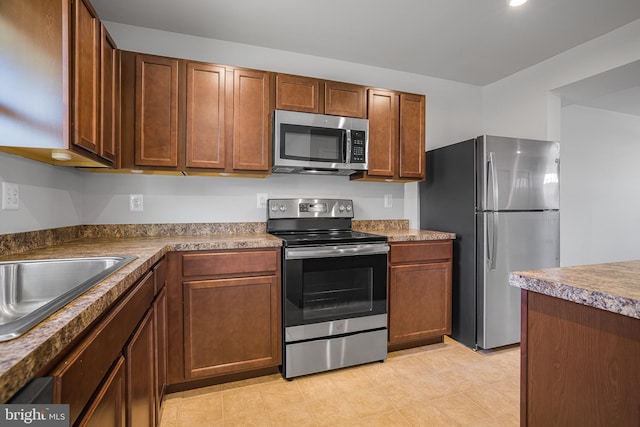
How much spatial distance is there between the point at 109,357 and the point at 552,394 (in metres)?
1.29

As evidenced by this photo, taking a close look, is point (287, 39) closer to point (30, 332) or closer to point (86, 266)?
point (86, 266)

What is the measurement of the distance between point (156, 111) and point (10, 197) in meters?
0.93

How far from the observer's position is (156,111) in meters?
2.09

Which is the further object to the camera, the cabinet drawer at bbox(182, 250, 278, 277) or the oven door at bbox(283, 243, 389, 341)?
the oven door at bbox(283, 243, 389, 341)

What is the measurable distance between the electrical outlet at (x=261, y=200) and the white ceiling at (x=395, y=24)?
4.09ft

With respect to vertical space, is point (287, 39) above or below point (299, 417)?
above

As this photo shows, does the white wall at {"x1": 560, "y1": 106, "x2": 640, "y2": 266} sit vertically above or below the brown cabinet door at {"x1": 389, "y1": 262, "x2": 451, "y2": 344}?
above

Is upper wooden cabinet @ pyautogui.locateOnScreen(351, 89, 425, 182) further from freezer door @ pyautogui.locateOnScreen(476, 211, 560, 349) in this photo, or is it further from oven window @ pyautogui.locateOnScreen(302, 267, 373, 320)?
oven window @ pyautogui.locateOnScreen(302, 267, 373, 320)

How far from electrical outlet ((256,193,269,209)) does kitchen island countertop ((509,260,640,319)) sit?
1.96 metres

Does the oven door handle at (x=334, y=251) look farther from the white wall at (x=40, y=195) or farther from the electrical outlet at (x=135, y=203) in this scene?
the white wall at (x=40, y=195)

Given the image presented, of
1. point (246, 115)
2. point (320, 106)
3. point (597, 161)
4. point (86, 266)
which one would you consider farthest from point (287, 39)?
point (597, 161)

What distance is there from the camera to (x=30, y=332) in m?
0.59

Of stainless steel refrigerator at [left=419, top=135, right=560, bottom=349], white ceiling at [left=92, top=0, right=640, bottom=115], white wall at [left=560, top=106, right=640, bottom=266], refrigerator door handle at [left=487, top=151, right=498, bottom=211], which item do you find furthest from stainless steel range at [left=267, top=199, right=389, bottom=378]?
white wall at [left=560, top=106, right=640, bottom=266]

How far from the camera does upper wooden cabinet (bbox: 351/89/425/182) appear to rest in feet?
8.71
